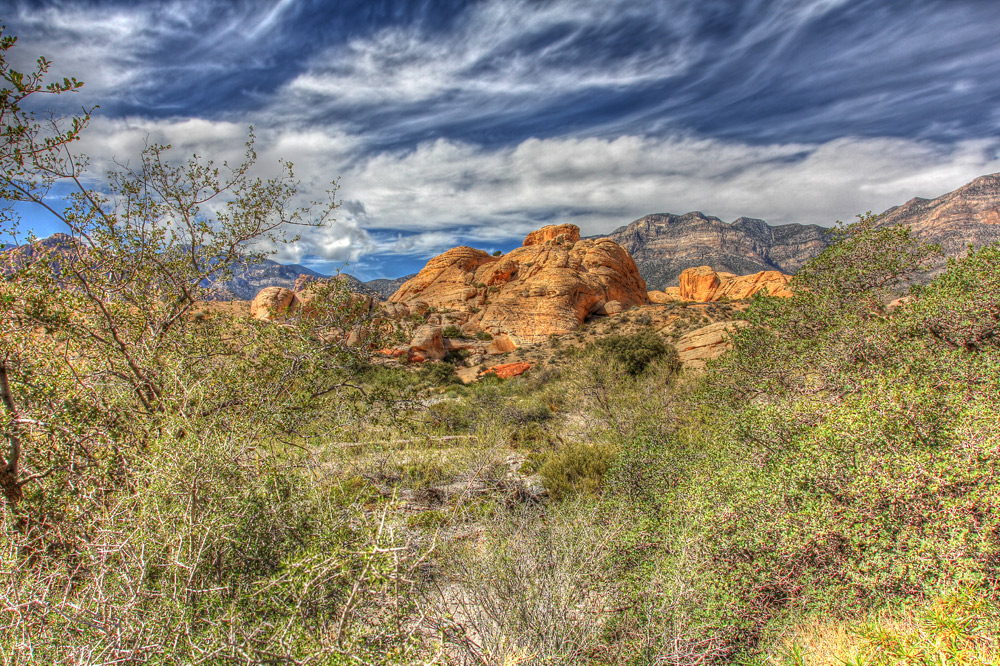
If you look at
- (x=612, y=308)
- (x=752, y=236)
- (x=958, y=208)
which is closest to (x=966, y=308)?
(x=612, y=308)

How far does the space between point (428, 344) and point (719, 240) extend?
524 ft

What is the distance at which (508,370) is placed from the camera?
27641 mm

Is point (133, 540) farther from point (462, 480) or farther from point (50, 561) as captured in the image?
point (462, 480)

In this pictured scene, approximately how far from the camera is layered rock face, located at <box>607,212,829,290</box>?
14712cm

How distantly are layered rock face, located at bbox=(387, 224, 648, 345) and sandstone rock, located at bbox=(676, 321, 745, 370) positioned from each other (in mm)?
17886

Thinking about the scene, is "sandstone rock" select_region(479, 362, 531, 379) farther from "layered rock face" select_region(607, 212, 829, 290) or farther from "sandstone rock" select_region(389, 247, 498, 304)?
"layered rock face" select_region(607, 212, 829, 290)

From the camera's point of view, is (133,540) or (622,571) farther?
(622,571)

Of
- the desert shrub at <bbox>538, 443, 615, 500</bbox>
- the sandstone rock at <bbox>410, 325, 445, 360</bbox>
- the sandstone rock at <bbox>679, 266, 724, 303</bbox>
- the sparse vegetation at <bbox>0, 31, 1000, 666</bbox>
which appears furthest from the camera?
the sandstone rock at <bbox>679, 266, 724, 303</bbox>

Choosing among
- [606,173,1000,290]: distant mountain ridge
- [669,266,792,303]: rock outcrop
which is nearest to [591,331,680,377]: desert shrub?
[669,266,792,303]: rock outcrop

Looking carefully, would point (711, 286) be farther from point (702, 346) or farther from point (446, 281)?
point (702, 346)

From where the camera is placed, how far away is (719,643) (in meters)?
3.54

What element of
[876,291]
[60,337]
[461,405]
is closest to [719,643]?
[60,337]

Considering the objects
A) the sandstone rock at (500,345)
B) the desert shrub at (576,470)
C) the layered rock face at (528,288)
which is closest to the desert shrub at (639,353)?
the desert shrub at (576,470)

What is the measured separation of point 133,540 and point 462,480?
6808 millimetres
